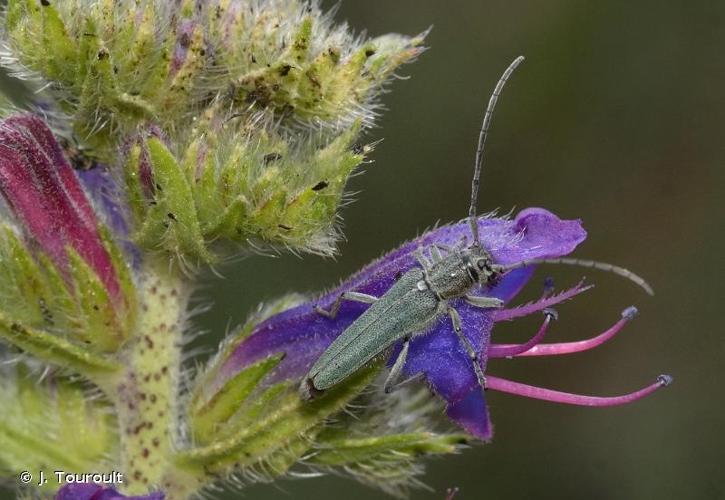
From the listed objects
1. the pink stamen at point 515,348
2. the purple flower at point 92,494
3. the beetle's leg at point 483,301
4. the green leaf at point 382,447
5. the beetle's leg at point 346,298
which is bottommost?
the purple flower at point 92,494

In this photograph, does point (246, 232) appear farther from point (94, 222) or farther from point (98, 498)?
point (98, 498)

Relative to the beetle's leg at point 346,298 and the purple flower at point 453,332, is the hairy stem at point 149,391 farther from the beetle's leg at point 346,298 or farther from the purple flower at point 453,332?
the beetle's leg at point 346,298

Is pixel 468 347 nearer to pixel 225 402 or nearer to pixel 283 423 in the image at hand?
pixel 283 423

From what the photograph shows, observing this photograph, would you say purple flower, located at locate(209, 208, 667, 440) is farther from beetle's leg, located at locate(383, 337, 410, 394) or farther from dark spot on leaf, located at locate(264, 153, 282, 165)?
dark spot on leaf, located at locate(264, 153, 282, 165)

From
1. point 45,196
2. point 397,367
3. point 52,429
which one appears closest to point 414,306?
point 397,367

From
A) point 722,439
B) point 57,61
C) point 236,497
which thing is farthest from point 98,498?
point 722,439

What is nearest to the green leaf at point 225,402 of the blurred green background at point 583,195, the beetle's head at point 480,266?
the beetle's head at point 480,266
